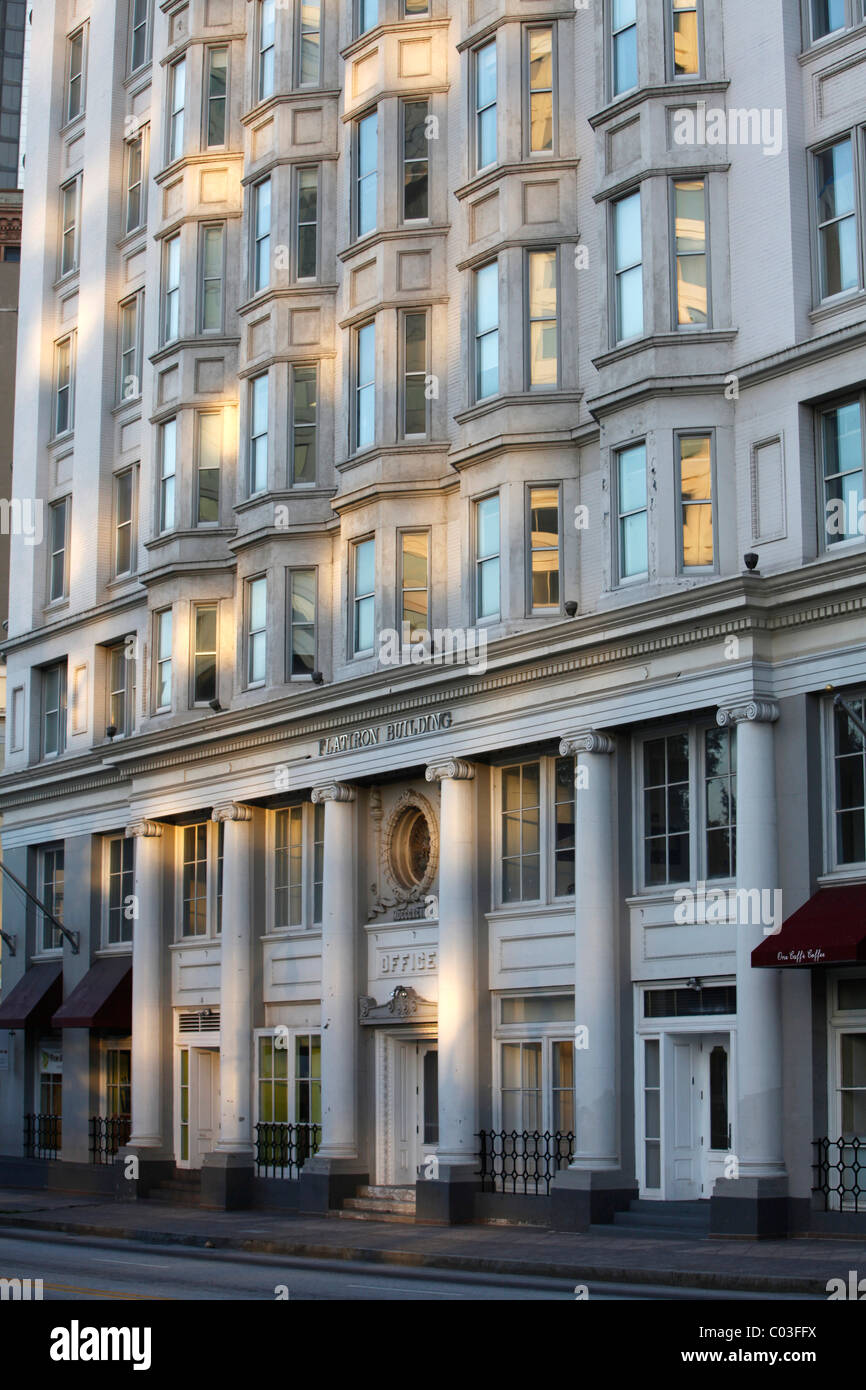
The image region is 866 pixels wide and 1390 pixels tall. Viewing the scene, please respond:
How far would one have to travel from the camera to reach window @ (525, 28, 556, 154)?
105 ft

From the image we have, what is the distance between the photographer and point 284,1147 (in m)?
36.2

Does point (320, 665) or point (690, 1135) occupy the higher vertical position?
point (320, 665)

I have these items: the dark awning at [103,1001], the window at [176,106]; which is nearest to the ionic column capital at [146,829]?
the dark awning at [103,1001]

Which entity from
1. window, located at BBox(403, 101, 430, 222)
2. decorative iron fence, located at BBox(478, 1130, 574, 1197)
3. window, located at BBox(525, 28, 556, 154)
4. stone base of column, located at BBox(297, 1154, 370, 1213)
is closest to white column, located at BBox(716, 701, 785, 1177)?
decorative iron fence, located at BBox(478, 1130, 574, 1197)

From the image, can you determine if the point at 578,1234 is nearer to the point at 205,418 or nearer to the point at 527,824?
the point at 527,824

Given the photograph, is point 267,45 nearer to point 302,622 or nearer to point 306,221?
point 306,221

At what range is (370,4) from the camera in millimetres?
36188

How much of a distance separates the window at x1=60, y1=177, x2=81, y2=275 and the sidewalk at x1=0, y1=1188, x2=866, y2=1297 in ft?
76.4

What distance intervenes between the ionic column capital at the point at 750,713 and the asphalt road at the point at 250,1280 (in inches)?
305

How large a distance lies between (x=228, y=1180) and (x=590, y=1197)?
33.7ft

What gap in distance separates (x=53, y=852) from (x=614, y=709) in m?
21.3

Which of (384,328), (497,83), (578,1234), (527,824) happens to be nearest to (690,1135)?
(578,1234)

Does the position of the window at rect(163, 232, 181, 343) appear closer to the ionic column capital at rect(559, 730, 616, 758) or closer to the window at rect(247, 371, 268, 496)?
the window at rect(247, 371, 268, 496)

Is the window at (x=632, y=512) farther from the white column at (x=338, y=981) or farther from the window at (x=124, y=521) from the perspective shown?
the window at (x=124, y=521)
